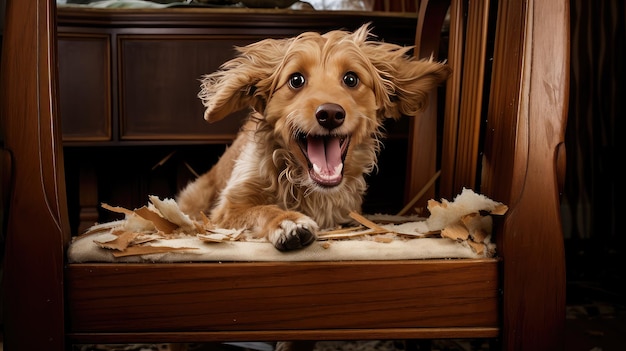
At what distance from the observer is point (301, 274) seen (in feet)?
2.34

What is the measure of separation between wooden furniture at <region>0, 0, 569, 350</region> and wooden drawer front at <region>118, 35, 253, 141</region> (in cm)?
77

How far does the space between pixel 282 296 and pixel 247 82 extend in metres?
0.38

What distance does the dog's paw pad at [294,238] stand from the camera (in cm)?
73

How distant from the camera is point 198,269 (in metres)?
0.70

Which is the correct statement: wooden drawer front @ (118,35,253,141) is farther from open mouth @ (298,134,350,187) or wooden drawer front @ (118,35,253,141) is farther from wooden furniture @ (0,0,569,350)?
wooden furniture @ (0,0,569,350)

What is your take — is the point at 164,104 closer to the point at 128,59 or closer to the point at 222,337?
the point at 128,59

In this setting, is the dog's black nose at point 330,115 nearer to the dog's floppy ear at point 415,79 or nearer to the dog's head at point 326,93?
the dog's head at point 326,93

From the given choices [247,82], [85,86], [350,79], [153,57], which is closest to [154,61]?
[153,57]

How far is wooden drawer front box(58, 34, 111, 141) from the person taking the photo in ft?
4.83

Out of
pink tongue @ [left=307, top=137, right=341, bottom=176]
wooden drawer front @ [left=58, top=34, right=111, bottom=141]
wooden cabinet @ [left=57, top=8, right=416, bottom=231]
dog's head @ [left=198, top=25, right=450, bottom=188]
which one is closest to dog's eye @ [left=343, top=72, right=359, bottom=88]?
dog's head @ [left=198, top=25, right=450, bottom=188]

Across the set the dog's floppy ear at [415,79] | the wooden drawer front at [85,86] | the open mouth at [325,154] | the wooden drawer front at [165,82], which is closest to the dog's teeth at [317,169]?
the open mouth at [325,154]

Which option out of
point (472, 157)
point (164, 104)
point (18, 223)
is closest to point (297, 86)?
point (472, 157)

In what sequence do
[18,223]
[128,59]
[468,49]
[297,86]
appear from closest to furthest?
[18,223], [297,86], [468,49], [128,59]

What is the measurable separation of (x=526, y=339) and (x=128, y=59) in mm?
1146
